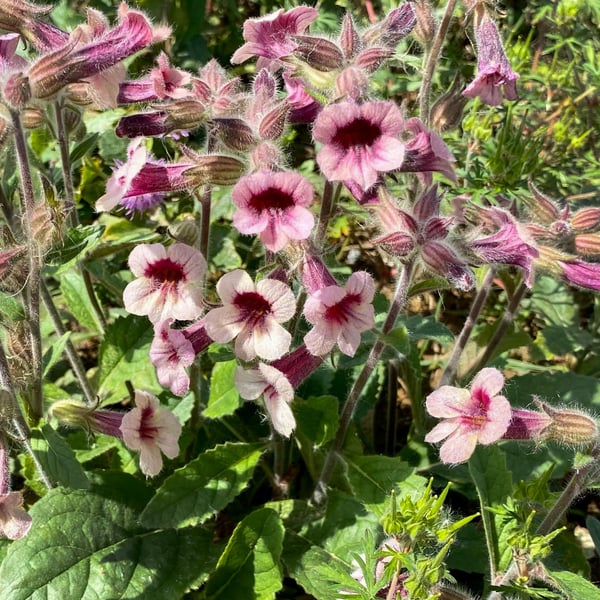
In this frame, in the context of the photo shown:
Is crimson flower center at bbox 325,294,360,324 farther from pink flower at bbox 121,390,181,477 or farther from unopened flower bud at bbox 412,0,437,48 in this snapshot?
unopened flower bud at bbox 412,0,437,48

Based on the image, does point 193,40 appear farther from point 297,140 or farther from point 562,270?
point 562,270

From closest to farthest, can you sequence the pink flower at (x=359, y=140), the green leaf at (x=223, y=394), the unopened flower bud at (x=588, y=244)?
the pink flower at (x=359, y=140)
the unopened flower bud at (x=588, y=244)
the green leaf at (x=223, y=394)

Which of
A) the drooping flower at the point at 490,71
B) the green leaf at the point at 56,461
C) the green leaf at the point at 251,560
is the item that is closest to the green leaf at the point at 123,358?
the green leaf at the point at 56,461

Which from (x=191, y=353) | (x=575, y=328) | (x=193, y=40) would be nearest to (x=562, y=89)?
(x=575, y=328)

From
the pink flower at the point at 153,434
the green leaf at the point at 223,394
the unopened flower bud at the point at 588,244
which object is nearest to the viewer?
the pink flower at the point at 153,434

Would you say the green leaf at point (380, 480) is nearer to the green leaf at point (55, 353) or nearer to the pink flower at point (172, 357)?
the pink flower at point (172, 357)

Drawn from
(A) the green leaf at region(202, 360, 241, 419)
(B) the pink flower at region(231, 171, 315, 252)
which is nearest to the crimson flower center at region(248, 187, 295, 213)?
(B) the pink flower at region(231, 171, 315, 252)
